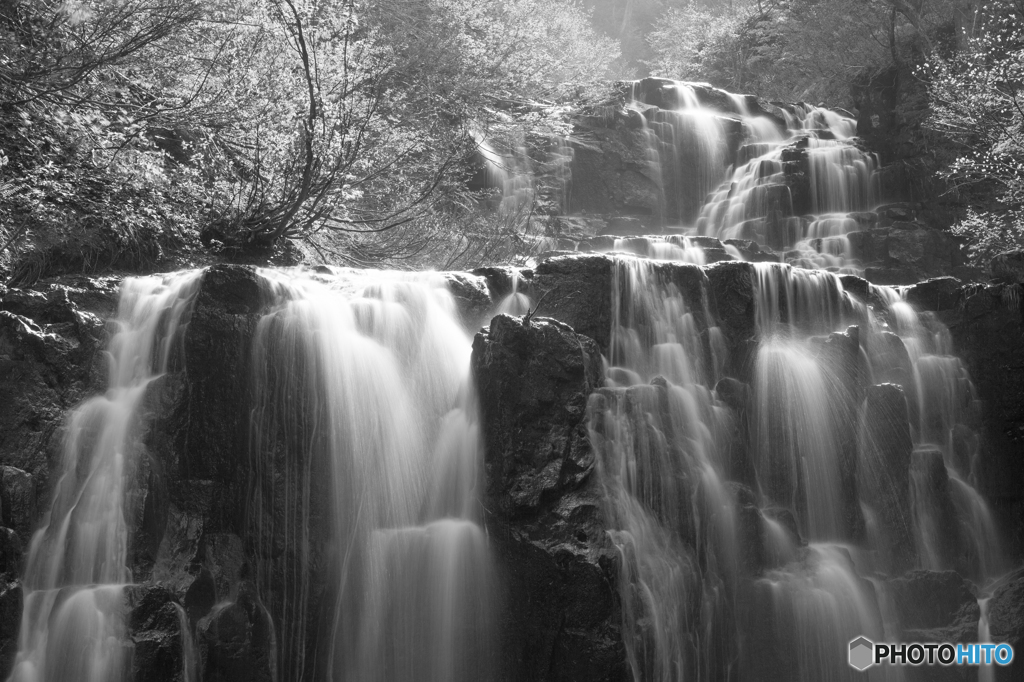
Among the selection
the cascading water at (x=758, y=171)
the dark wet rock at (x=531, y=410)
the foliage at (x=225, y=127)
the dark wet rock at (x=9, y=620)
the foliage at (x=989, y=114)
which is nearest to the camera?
the dark wet rock at (x=9, y=620)

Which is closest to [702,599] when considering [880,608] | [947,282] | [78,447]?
[880,608]

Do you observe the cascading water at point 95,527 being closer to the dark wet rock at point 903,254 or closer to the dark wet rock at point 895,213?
the dark wet rock at point 903,254

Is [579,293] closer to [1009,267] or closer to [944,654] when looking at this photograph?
[944,654]

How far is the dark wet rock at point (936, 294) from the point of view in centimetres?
1218

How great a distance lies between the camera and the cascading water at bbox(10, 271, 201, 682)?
6.09 m

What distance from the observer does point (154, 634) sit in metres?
6.21

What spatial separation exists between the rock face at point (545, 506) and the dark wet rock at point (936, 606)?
13.8 feet

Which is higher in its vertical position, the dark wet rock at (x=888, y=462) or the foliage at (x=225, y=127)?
the foliage at (x=225, y=127)

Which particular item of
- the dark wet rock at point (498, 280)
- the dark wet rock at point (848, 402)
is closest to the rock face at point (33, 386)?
the dark wet rock at point (498, 280)

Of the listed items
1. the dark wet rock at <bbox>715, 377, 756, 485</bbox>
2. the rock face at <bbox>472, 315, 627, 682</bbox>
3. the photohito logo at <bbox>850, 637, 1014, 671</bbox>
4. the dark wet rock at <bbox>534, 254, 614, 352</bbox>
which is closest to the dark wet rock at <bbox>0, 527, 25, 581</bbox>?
the rock face at <bbox>472, 315, 627, 682</bbox>

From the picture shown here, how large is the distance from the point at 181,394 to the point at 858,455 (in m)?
8.42

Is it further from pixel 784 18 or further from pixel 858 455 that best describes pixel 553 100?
pixel 858 455

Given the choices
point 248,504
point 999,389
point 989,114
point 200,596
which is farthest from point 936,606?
point 989,114

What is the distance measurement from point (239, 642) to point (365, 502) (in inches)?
68.8
